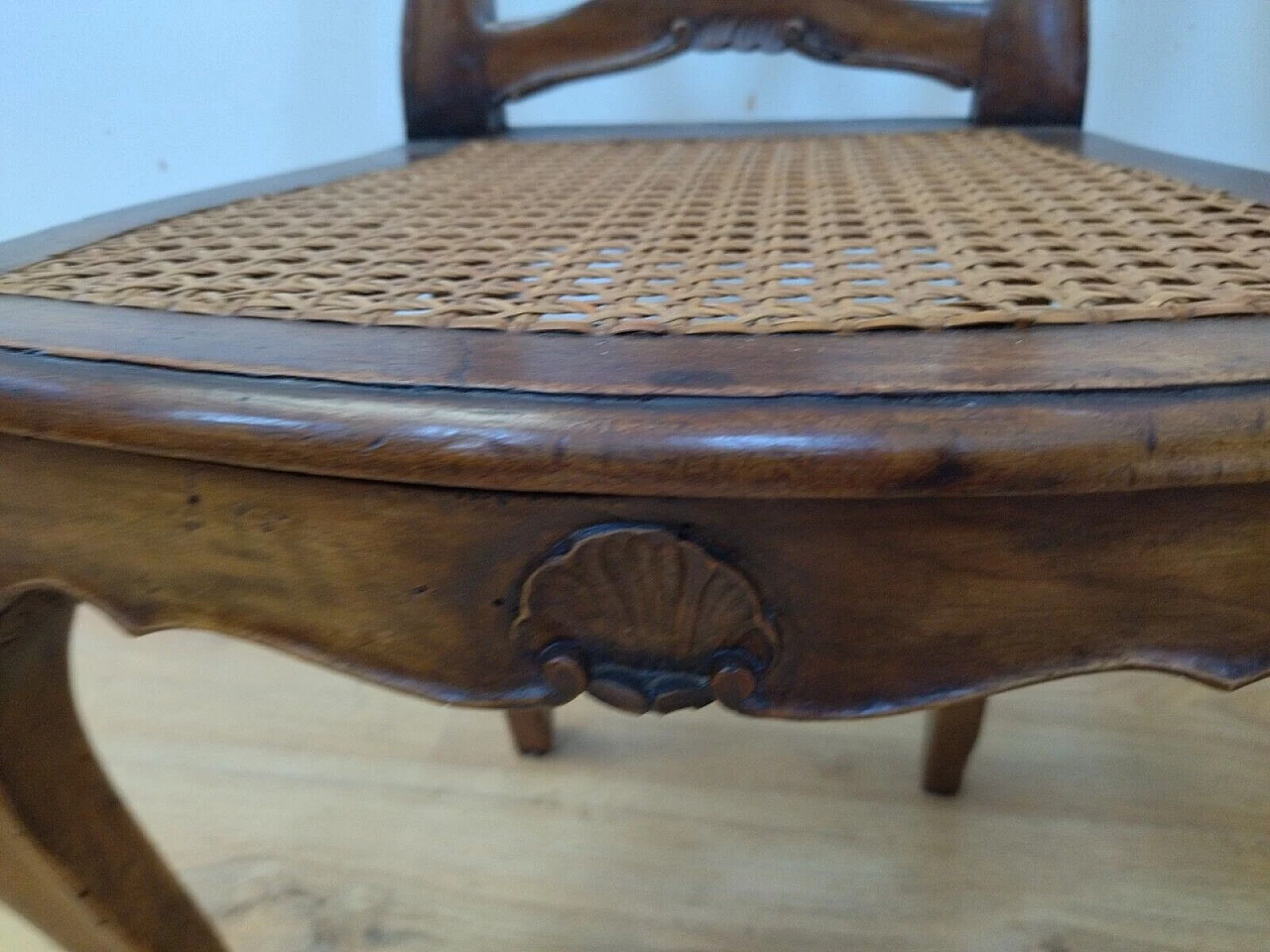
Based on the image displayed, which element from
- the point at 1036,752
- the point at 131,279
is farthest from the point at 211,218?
the point at 1036,752

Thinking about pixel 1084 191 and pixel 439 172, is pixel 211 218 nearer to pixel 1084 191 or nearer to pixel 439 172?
pixel 439 172

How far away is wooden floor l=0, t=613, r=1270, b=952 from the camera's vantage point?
2.42ft

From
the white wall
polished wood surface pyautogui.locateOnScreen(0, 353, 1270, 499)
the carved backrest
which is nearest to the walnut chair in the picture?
polished wood surface pyautogui.locateOnScreen(0, 353, 1270, 499)

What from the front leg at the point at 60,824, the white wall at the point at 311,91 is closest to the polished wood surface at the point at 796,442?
the front leg at the point at 60,824

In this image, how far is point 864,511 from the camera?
0.25 m

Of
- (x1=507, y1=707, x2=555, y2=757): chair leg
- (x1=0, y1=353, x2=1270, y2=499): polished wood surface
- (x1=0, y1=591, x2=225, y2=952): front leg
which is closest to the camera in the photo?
(x1=0, y1=353, x2=1270, y2=499): polished wood surface

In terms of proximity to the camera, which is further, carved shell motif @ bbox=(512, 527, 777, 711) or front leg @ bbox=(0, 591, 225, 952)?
front leg @ bbox=(0, 591, 225, 952)

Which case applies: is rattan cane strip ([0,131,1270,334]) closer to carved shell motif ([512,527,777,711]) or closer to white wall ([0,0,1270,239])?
carved shell motif ([512,527,777,711])

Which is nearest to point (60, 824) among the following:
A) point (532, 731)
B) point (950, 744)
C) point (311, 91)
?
point (532, 731)

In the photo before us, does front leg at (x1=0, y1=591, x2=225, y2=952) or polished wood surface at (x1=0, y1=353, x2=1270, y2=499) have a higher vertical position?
polished wood surface at (x1=0, y1=353, x2=1270, y2=499)

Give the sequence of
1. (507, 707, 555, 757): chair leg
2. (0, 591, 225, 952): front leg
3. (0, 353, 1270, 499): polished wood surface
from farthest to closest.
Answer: (507, 707, 555, 757): chair leg < (0, 591, 225, 952): front leg < (0, 353, 1270, 499): polished wood surface

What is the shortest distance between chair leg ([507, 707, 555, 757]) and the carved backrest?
0.52 m

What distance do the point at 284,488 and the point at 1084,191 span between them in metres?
0.39

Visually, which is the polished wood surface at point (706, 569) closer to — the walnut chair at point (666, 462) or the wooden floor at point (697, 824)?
the walnut chair at point (666, 462)
